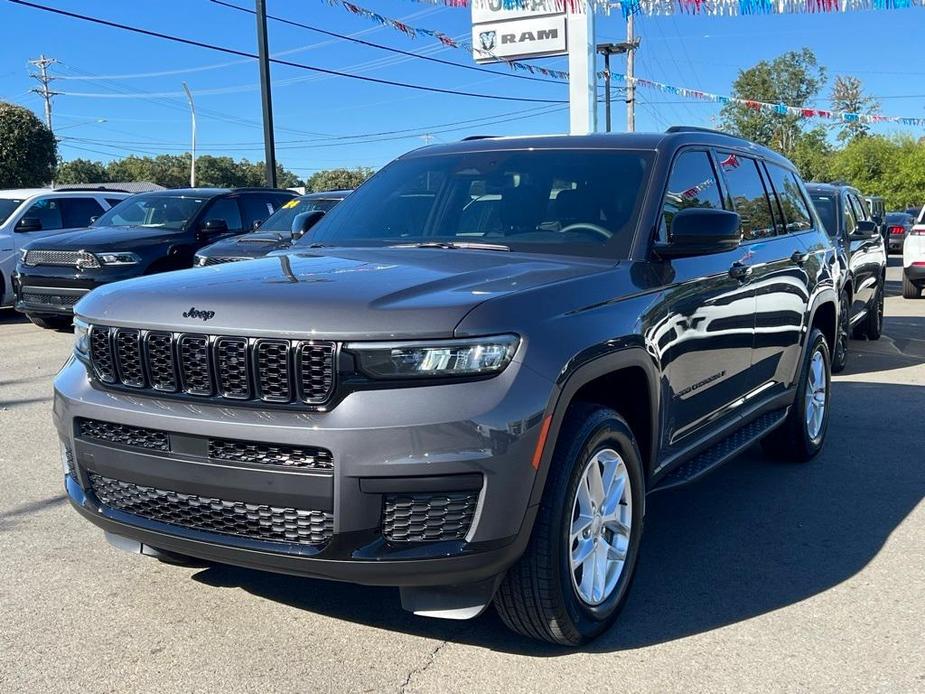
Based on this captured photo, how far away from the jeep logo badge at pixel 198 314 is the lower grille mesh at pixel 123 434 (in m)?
0.38

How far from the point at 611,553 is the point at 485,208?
1692 mm

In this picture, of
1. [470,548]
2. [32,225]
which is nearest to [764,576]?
[470,548]

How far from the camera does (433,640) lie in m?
3.37

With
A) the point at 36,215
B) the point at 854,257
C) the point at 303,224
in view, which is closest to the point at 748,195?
the point at 303,224

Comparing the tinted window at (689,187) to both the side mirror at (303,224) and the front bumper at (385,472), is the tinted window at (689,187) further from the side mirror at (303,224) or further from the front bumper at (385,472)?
the side mirror at (303,224)

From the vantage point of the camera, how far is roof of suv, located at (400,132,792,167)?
4.39 meters

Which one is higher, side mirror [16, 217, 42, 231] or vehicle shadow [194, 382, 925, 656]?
side mirror [16, 217, 42, 231]

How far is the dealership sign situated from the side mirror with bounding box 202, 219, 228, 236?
41.4 ft

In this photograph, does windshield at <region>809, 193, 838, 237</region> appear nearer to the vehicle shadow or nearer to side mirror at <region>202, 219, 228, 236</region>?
the vehicle shadow

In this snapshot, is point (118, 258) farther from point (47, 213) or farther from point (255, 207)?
point (47, 213)

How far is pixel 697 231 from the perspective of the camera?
380 cm

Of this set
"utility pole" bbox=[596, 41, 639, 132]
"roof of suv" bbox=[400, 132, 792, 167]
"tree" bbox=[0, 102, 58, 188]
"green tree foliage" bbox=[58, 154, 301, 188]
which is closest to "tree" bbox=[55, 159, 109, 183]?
"green tree foliage" bbox=[58, 154, 301, 188]

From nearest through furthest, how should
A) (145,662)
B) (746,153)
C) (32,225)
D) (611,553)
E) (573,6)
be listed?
(145,662)
(611,553)
(746,153)
(32,225)
(573,6)

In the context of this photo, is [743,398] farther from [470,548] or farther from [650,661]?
[470,548]
